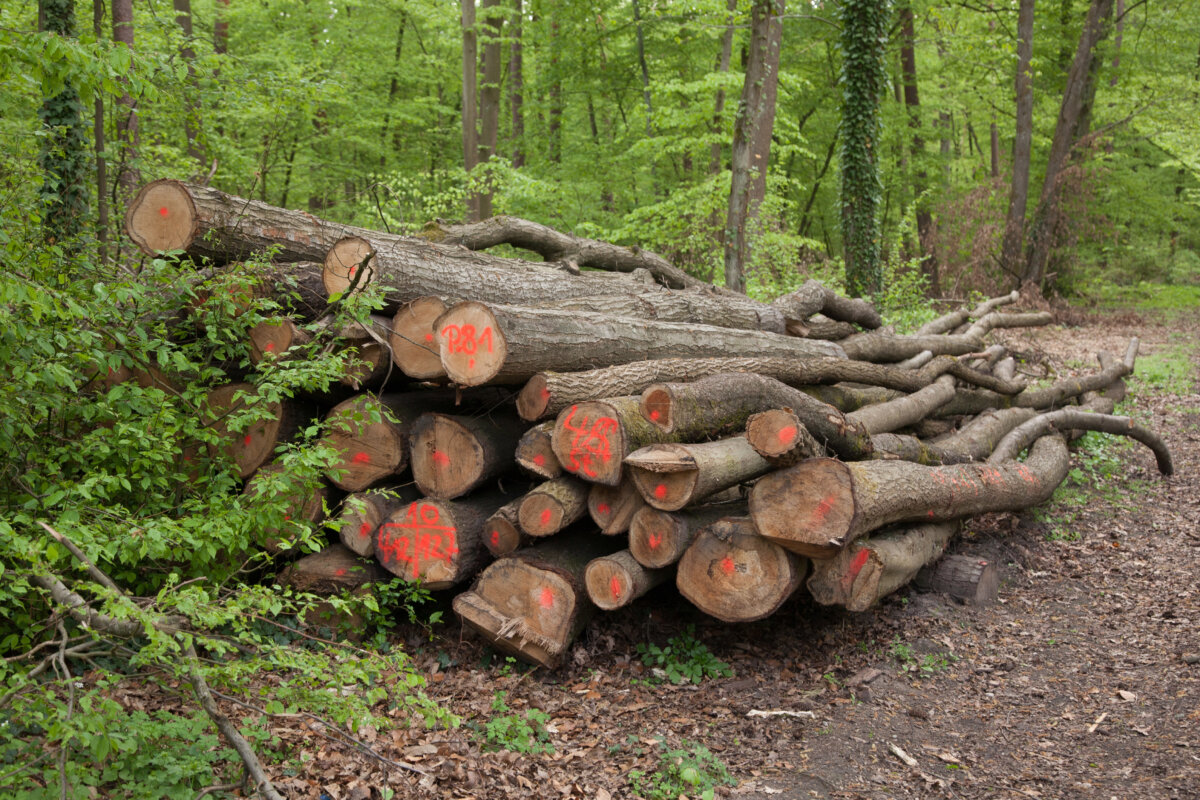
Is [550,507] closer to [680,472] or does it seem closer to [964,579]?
[680,472]

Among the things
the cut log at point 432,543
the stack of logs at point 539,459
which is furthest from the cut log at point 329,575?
the cut log at point 432,543

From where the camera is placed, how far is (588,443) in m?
4.40

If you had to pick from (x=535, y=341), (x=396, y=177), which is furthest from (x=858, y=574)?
(x=396, y=177)

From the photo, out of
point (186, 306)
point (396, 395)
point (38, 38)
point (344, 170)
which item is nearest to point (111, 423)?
point (186, 306)

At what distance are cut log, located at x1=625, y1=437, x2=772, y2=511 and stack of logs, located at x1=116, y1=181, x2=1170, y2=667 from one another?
0.04 feet

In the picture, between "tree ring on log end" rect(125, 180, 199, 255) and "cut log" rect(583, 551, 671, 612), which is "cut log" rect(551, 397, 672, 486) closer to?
→ "cut log" rect(583, 551, 671, 612)

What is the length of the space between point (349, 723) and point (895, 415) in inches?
208

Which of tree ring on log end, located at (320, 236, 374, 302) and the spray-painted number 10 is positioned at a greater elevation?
tree ring on log end, located at (320, 236, 374, 302)

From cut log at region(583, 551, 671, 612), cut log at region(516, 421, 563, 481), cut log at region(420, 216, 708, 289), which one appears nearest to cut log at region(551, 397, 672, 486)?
cut log at region(516, 421, 563, 481)

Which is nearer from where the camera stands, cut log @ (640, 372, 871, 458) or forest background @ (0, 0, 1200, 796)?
forest background @ (0, 0, 1200, 796)

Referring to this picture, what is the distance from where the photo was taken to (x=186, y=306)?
4.73 meters

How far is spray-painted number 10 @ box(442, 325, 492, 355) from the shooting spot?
14.7 feet

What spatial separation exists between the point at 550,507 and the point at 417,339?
129 centimetres

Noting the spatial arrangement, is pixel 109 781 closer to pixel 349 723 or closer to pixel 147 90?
pixel 349 723
